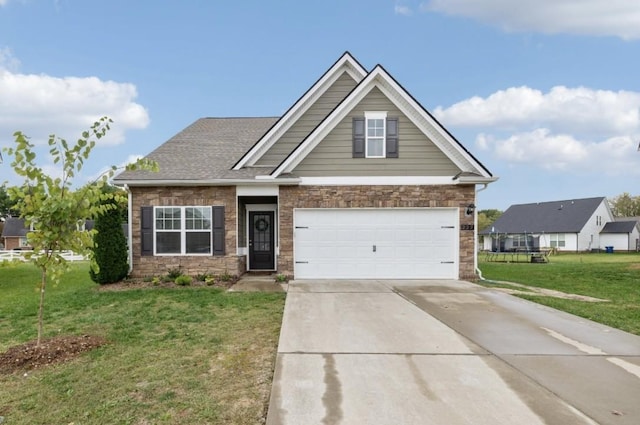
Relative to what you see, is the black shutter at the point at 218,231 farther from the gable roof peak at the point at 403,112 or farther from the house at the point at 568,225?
the house at the point at 568,225

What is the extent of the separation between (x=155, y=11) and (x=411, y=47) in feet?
32.8

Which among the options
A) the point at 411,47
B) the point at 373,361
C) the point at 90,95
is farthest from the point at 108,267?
the point at 411,47

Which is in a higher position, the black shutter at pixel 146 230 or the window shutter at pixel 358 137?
the window shutter at pixel 358 137

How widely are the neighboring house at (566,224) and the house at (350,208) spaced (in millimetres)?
32378

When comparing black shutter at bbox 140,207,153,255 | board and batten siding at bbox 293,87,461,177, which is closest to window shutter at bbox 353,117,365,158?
board and batten siding at bbox 293,87,461,177

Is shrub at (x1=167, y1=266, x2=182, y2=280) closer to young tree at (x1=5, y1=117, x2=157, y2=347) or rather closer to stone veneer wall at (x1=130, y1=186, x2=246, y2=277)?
stone veneer wall at (x1=130, y1=186, x2=246, y2=277)

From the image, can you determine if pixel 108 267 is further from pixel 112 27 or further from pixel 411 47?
pixel 411 47

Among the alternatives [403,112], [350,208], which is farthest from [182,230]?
[403,112]

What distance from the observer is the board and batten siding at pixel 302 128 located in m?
13.1

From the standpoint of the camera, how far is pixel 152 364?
480cm

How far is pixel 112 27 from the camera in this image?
15.0 m

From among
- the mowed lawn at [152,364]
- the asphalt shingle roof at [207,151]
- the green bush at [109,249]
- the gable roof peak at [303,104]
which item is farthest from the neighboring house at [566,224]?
the mowed lawn at [152,364]

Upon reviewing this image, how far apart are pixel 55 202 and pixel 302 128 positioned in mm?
9035

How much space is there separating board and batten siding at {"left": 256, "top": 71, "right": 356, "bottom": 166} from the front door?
1930 mm
